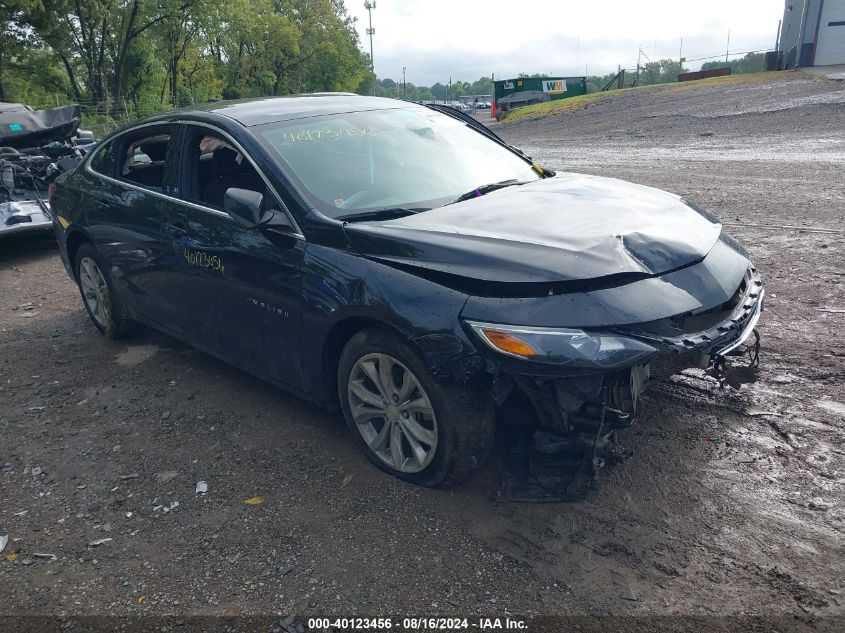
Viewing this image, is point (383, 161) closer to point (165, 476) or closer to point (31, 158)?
point (165, 476)

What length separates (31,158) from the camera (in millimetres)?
9789

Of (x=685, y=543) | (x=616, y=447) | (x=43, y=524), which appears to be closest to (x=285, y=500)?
(x=43, y=524)

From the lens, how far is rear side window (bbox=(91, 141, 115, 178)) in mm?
5512

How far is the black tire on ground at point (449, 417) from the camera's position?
3.19m

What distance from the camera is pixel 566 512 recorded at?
3266 mm

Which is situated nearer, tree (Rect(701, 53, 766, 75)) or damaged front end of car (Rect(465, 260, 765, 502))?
damaged front end of car (Rect(465, 260, 765, 502))

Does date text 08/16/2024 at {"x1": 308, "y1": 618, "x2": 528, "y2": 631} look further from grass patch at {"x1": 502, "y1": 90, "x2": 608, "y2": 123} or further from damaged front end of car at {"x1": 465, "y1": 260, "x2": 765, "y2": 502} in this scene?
grass patch at {"x1": 502, "y1": 90, "x2": 608, "y2": 123}

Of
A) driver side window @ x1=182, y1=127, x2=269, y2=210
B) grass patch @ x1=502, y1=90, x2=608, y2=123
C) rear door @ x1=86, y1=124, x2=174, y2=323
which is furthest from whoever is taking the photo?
grass patch @ x1=502, y1=90, x2=608, y2=123

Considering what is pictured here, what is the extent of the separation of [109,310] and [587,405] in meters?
4.10

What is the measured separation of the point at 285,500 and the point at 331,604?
0.83 metres

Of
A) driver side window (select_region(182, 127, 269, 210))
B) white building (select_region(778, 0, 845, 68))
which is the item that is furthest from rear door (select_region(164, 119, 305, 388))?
white building (select_region(778, 0, 845, 68))

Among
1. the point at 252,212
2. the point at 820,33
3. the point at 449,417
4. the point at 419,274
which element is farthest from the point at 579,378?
the point at 820,33

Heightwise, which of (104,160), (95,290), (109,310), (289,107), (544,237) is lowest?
(109,310)

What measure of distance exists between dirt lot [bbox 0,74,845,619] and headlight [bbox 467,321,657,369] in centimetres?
77
